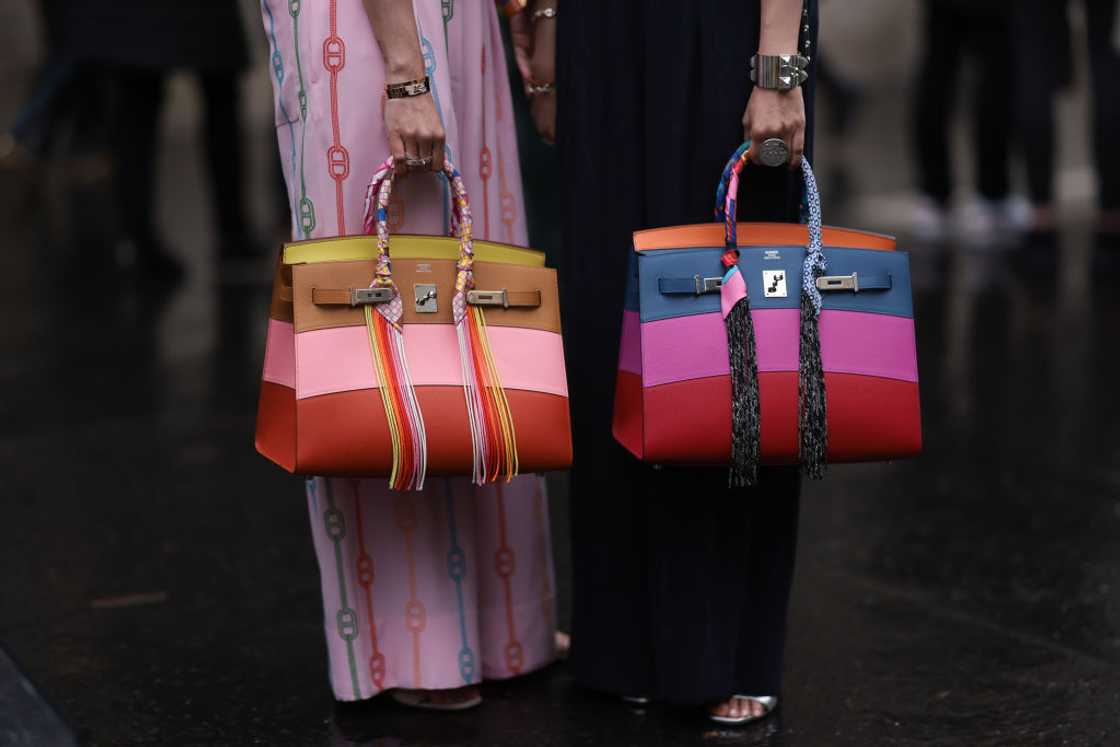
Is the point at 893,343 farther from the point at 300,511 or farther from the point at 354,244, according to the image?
the point at 300,511

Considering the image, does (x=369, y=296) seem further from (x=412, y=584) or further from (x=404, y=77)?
(x=412, y=584)

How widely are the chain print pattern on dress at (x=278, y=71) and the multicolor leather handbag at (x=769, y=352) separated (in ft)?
1.90

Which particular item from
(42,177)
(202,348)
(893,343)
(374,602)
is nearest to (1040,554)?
(893,343)

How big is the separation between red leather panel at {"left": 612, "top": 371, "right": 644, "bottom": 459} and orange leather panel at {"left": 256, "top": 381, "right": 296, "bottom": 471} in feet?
1.59

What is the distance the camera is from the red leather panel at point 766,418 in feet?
7.17

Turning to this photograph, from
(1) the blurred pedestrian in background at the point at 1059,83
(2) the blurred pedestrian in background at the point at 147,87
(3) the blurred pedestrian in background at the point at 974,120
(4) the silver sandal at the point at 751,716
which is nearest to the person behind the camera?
(4) the silver sandal at the point at 751,716

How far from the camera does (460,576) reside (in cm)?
255

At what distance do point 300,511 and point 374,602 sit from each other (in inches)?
46.5

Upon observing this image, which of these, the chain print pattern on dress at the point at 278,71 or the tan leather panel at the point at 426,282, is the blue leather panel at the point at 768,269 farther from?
the chain print pattern on dress at the point at 278,71

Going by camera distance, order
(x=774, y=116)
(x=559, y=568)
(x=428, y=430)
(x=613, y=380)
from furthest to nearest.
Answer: (x=559, y=568)
(x=613, y=380)
(x=774, y=116)
(x=428, y=430)

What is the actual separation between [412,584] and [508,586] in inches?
7.4

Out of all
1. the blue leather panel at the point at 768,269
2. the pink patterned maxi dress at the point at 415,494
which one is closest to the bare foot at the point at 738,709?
the pink patterned maxi dress at the point at 415,494

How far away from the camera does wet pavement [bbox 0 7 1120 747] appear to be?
2.49 meters

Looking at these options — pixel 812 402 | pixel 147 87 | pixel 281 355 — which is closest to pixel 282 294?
pixel 281 355
